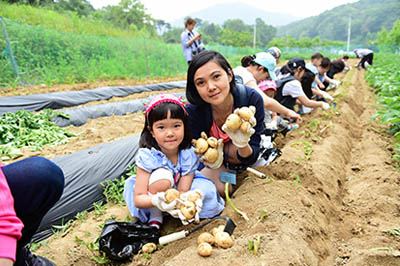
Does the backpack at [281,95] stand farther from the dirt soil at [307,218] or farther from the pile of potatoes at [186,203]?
the pile of potatoes at [186,203]

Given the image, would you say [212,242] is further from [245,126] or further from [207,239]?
[245,126]

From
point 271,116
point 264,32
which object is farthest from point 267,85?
point 264,32

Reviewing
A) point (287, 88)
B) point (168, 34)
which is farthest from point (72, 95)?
point (168, 34)

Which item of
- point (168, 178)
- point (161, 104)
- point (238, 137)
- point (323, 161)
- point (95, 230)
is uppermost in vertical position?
point (161, 104)

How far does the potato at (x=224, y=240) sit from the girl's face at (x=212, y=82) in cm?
100

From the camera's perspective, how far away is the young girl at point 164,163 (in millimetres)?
1954

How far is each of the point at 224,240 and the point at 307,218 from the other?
0.74m

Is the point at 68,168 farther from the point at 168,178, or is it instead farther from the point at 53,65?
the point at 53,65

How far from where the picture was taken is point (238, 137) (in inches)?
79.3

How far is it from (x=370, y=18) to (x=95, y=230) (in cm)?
10844

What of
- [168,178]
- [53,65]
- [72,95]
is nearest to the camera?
[168,178]

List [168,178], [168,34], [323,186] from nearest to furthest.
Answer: [168,178], [323,186], [168,34]

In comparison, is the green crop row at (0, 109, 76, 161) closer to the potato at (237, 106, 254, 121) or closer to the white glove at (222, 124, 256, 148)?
the white glove at (222, 124, 256, 148)

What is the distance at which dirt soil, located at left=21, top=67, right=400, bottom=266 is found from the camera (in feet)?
5.20
